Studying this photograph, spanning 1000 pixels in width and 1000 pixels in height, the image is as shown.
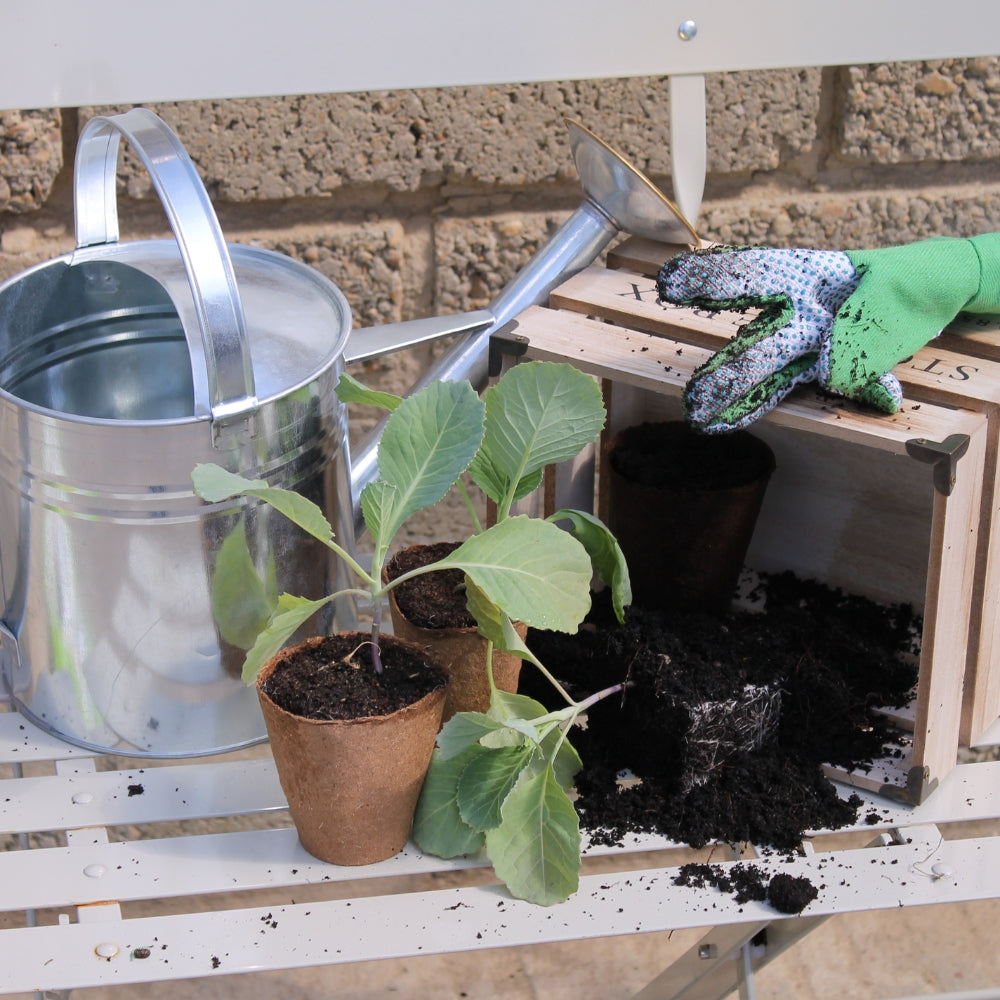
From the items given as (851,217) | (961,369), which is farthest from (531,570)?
(851,217)

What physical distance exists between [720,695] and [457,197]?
829 mm

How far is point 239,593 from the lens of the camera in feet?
2.90

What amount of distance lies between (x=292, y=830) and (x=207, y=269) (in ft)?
1.26

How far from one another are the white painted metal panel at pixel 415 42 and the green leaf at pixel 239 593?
498 mm

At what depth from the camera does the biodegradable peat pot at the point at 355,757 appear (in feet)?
2.51

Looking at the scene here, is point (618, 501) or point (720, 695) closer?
point (720, 695)

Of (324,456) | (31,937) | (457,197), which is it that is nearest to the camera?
(31,937)

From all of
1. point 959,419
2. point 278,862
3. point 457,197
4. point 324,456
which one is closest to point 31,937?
point 278,862

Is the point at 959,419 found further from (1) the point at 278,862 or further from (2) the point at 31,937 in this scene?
(2) the point at 31,937

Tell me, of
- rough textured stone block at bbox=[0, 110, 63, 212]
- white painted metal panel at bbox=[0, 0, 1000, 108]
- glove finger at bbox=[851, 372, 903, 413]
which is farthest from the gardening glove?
rough textured stone block at bbox=[0, 110, 63, 212]

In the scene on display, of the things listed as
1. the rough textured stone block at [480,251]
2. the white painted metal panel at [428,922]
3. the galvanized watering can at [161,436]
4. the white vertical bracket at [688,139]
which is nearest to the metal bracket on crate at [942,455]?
the white painted metal panel at [428,922]

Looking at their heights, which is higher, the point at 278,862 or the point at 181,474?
the point at 181,474

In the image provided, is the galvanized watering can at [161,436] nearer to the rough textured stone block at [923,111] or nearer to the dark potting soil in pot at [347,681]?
the dark potting soil in pot at [347,681]

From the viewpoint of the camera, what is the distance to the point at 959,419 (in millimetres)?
852
